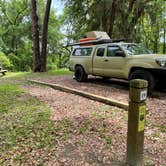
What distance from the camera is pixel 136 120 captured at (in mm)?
3367

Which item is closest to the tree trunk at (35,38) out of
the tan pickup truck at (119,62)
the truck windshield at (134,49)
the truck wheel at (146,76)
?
the tan pickup truck at (119,62)

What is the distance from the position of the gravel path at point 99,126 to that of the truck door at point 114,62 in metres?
0.97

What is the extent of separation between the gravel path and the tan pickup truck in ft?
2.20

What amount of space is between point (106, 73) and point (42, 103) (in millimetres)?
3378

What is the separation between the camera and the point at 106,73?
30.9ft

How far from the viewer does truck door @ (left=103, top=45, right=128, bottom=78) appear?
28.2ft

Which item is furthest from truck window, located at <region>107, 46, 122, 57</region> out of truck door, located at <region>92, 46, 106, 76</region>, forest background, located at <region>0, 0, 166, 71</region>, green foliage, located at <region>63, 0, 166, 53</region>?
forest background, located at <region>0, 0, 166, 71</region>

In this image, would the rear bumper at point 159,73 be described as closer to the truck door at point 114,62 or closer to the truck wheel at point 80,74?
the truck door at point 114,62

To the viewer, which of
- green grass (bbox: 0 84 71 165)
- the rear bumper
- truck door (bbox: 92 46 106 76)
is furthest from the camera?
truck door (bbox: 92 46 106 76)

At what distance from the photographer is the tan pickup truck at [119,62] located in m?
7.58

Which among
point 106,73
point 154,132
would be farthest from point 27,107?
point 106,73

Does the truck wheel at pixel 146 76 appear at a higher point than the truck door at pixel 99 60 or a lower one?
lower

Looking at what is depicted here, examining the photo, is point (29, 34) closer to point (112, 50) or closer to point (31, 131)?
point (112, 50)

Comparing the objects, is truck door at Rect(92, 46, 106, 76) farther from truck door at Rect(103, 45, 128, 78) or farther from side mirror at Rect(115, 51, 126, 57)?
side mirror at Rect(115, 51, 126, 57)
